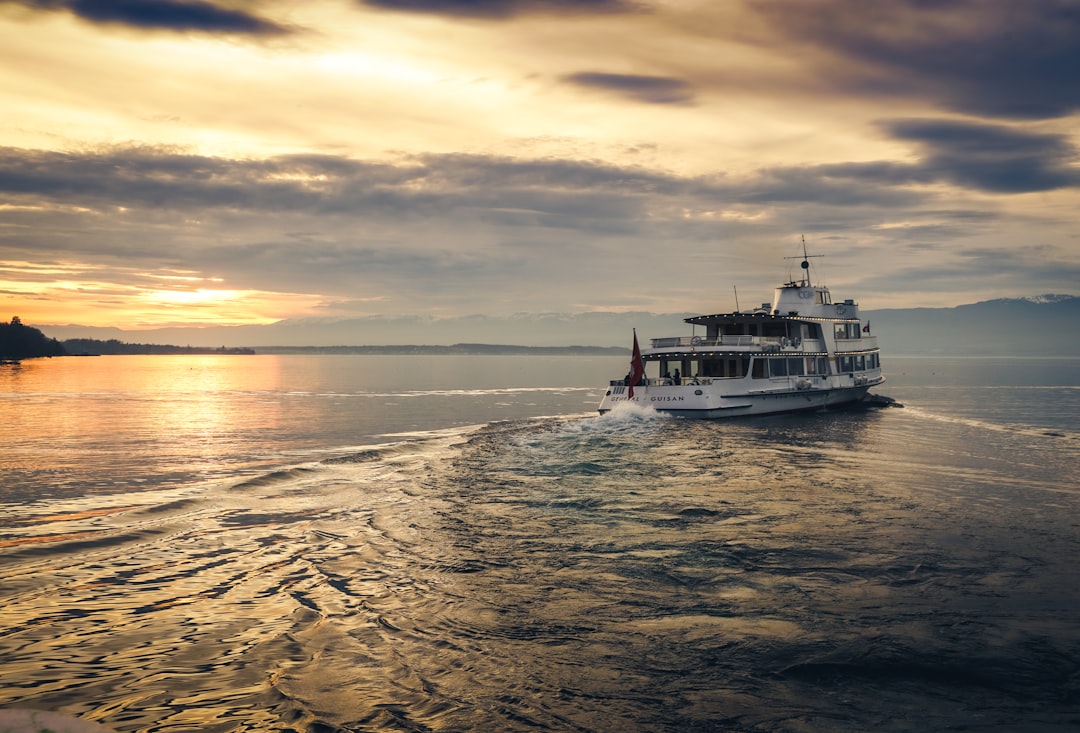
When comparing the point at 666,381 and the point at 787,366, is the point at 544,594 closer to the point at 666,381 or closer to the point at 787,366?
the point at 666,381

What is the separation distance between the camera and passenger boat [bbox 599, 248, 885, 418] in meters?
50.7

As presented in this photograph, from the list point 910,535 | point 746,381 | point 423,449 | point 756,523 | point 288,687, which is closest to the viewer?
point 288,687

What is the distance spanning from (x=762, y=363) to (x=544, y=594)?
45068mm

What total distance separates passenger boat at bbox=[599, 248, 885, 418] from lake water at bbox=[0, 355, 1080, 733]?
62.2 feet

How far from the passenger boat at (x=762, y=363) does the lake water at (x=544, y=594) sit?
62.2 feet

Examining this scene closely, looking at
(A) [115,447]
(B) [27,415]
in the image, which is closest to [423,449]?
(A) [115,447]

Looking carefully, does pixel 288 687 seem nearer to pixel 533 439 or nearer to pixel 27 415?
pixel 533 439

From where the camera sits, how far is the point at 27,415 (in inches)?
2229

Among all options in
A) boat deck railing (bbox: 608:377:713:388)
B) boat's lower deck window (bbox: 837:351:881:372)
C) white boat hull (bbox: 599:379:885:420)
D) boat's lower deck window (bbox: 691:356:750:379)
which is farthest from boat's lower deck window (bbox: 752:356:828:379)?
boat deck railing (bbox: 608:377:713:388)

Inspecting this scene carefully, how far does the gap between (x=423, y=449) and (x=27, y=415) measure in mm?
40095

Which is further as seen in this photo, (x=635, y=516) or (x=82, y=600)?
(x=635, y=516)

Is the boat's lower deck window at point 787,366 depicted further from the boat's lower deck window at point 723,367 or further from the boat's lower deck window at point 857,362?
the boat's lower deck window at point 857,362

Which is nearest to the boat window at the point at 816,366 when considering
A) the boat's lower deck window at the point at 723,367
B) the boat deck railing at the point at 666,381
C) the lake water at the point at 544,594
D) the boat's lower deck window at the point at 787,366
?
the boat's lower deck window at the point at 787,366

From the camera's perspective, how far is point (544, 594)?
13539 millimetres
